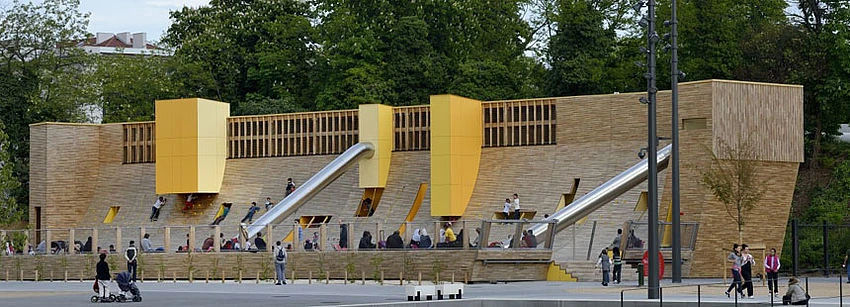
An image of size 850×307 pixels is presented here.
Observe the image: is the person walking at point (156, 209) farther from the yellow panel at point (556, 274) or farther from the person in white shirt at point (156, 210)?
the yellow panel at point (556, 274)

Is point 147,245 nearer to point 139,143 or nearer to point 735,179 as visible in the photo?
point 139,143

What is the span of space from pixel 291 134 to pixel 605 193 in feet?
51.7

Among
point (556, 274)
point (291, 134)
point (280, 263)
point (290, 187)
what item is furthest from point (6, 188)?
point (556, 274)

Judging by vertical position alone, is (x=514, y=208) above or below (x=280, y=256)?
above

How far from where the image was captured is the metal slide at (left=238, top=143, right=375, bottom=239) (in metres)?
50.0

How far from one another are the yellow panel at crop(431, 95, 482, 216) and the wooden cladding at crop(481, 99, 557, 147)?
89cm

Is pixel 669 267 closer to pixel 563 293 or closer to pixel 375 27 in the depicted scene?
pixel 563 293

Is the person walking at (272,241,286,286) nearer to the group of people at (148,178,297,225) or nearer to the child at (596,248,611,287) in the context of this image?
the child at (596,248,611,287)

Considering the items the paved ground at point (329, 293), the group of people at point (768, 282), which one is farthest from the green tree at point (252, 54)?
the group of people at point (768, 282)

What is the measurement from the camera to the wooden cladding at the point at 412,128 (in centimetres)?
5228

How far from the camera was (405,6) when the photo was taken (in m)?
66.6

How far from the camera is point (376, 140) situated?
5266cm

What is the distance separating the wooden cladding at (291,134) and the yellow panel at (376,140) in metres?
0.98

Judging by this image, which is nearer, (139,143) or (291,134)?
(291,134)
